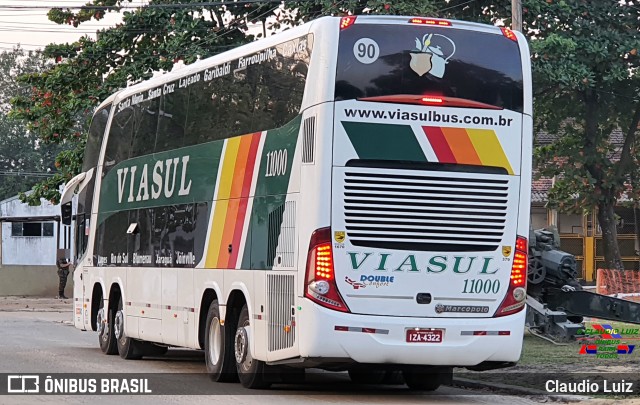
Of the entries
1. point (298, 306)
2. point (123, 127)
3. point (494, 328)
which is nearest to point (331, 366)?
point (298, 306)

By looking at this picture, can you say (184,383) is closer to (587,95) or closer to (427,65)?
(427,65)

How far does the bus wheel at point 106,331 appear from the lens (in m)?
21.4

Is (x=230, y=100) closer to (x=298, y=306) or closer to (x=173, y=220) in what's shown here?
(x=173, y=220)

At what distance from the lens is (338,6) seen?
31.8 meters

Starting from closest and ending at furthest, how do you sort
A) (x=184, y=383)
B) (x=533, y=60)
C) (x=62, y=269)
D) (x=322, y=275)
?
(x=322, y=275), (x=184, y=383), (x=533, y=60), (x=62, y=269)

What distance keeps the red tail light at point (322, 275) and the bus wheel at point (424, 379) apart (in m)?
2.28

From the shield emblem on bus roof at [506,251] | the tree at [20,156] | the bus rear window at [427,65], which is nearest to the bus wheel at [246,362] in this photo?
the shield emblem on bus roof at [506,251]

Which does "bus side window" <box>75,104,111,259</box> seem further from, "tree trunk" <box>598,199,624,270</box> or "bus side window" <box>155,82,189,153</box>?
"tree trunk" <box>598,199,624,270</box>

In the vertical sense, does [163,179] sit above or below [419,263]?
above

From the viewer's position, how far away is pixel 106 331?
70.6ft

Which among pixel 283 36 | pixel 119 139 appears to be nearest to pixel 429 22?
pixel 283 36

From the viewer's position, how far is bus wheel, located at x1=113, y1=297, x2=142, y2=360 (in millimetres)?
20547

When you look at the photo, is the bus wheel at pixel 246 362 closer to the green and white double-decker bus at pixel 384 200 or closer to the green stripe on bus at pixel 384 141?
the green and white double-decker bus at pixel 384 200

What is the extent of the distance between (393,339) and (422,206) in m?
1.44
